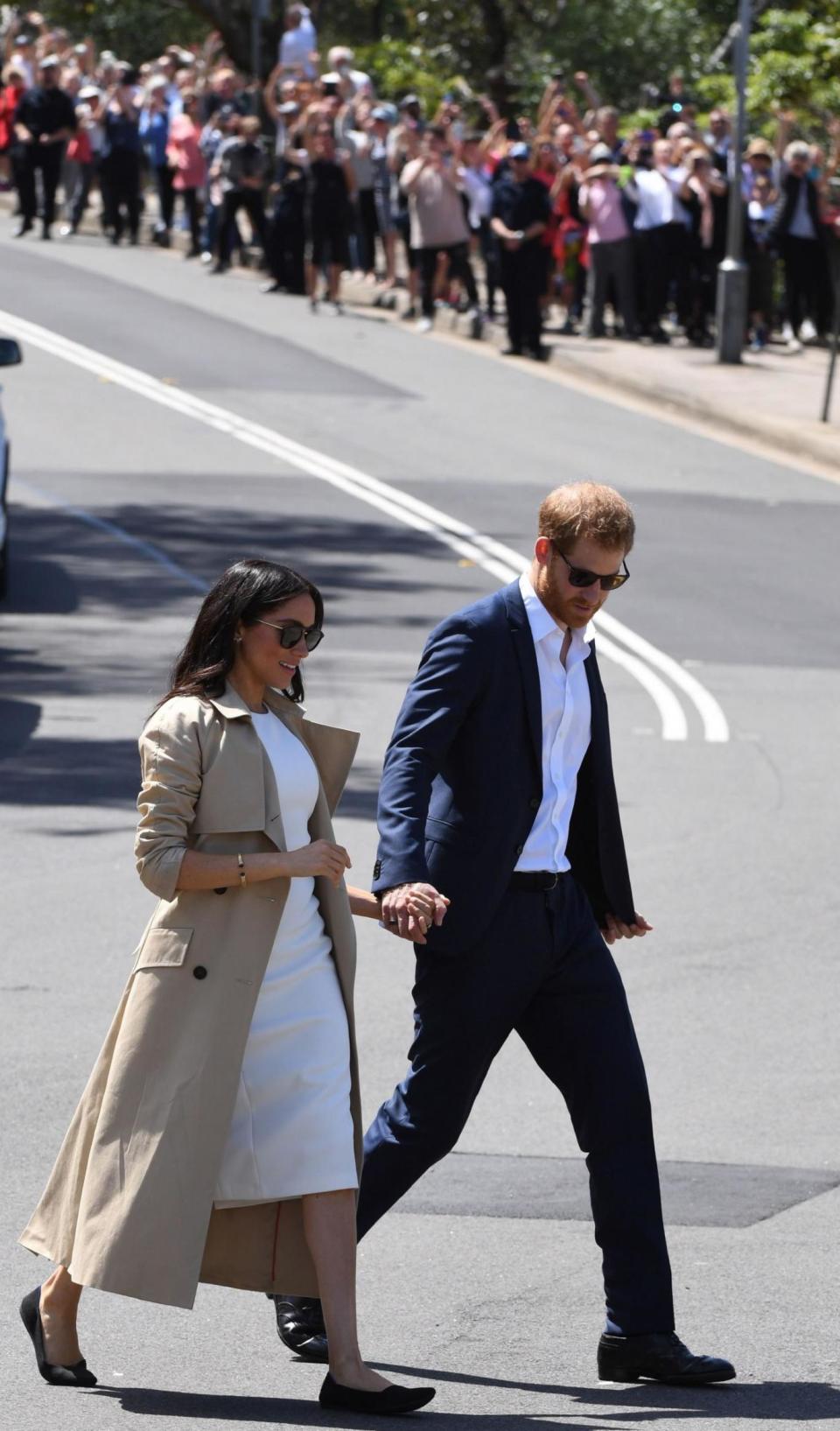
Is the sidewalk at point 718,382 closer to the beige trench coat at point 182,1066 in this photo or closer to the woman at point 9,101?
the woman at point 9,101

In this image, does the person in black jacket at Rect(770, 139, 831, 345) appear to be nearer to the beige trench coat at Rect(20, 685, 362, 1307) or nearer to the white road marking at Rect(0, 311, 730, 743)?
the white road marking at Rect(0, 311, 730, 743)

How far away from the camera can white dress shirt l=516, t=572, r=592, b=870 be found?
530 cm

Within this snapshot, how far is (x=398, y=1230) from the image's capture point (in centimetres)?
624

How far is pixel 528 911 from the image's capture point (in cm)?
524

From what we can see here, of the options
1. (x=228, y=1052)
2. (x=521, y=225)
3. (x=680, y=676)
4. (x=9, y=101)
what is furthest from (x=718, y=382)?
(x=228, y=1052)

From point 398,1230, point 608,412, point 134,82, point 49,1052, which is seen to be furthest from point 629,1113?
point 134,82

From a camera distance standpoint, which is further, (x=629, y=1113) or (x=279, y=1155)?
(x=629, y=1113)

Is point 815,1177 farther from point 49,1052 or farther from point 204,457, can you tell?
point 204,457

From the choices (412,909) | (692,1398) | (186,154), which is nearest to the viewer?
(412,909)

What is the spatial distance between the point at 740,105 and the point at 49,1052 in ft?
59.5

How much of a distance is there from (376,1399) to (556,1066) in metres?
0.87

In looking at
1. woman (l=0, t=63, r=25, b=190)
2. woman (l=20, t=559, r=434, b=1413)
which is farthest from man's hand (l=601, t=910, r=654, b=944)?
woman (l=0, t=63, r=25, b=190)

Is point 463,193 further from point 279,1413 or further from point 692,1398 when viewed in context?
point 279,1413

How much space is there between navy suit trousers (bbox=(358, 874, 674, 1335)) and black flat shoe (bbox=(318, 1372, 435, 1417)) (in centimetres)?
51
